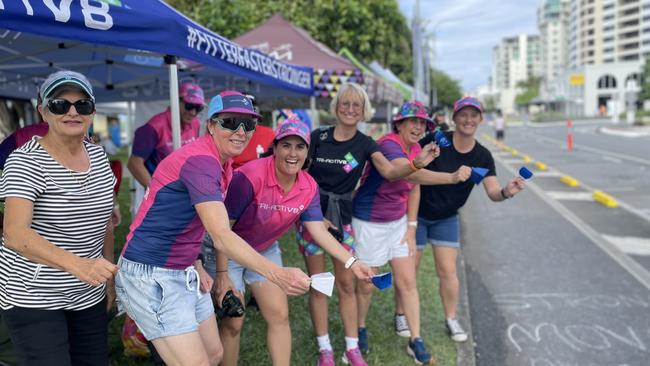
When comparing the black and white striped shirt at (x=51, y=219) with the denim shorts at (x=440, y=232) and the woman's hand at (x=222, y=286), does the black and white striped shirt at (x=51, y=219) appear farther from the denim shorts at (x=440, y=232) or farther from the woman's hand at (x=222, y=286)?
the denim shorts at (x=440, y=232)

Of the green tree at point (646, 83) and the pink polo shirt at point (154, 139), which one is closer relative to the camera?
the pink polo shirt at point (154, 139)

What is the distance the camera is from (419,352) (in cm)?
404

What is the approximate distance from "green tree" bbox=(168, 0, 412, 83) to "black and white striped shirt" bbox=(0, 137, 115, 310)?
597 inches

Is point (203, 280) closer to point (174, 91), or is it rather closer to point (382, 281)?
point (382, 281)

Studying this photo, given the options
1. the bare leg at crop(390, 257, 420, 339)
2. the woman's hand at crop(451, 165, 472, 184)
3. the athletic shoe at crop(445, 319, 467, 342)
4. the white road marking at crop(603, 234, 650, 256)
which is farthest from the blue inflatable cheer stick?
the white road marking at crop(603, 234, 650, 256)

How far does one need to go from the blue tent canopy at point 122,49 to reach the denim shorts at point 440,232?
210cm

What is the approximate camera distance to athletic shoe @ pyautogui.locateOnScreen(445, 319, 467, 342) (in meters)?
4.46

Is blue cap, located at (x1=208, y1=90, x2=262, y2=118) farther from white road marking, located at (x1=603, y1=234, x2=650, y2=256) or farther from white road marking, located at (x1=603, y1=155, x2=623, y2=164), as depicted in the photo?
white road marking, located at (x1=603, y1=155, x2=623, y2=164)

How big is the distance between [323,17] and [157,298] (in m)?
18.9

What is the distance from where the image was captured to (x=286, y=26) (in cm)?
1058

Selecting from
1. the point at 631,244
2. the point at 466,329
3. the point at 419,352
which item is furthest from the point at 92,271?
the point at 631,244

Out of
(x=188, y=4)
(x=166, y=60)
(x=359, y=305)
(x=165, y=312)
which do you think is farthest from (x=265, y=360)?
(x=188, y=4)

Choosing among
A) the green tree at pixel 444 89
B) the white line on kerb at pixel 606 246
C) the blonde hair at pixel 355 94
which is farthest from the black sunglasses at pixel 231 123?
the green tree at pixel 444 89

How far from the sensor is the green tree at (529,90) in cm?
15130
